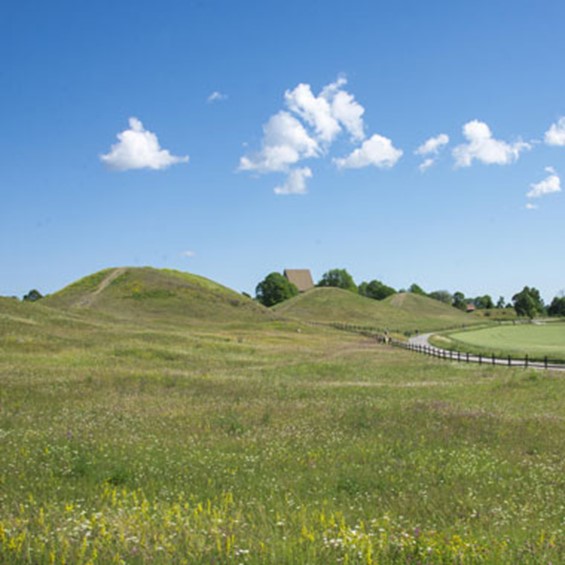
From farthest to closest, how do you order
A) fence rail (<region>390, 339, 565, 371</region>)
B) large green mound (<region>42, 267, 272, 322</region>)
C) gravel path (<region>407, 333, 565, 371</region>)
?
large green mound (<region>42, 267, 272, 322</region>) → fence rail (<region>390, 339, 565, 371</region>) → gravel path (<region>407, 333, 565, 371</region>)

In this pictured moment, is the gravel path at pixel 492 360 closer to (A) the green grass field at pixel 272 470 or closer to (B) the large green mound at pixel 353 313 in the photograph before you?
(A) the green grass field at pixel 272 470

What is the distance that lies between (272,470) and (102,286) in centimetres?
11725

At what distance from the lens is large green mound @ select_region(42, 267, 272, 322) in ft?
349

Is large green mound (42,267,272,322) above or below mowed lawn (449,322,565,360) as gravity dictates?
above

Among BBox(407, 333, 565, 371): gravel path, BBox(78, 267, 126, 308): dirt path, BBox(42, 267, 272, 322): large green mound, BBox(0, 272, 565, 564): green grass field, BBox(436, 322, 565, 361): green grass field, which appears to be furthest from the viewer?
BBox(78, 267, 126, 308): dirt path

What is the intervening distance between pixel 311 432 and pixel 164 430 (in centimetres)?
427

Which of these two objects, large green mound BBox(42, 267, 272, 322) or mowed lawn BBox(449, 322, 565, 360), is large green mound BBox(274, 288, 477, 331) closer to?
large green mound BBox(42, 267, 272, 322)

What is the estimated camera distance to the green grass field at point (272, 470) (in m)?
6.91

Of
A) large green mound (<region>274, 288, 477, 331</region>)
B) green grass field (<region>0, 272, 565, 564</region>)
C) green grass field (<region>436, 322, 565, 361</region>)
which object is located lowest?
green grass field (<region>436, 322, 565, 361</region>)

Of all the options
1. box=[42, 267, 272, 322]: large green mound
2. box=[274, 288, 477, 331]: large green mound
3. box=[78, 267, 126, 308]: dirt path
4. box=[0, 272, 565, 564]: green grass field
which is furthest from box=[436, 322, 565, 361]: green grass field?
box=[78, 267, 126, 308]: dirt path

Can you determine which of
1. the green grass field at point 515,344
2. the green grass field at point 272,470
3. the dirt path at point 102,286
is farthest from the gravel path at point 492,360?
the dirt path at point 102,286

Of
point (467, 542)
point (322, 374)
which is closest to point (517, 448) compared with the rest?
point (467, 542)

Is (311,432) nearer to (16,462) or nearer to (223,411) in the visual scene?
(223,411)

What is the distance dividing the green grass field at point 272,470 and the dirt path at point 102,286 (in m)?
78.6
